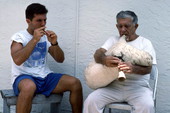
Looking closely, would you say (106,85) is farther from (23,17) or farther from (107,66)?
(23,17)

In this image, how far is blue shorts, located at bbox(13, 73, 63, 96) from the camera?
186 inches

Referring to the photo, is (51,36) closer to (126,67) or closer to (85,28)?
(85,28)

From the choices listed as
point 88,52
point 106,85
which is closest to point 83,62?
point 88,52

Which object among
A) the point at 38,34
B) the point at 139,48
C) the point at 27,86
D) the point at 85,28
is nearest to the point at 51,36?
the point at 38,34

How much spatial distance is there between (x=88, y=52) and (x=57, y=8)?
0.70m

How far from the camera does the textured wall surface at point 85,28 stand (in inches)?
199

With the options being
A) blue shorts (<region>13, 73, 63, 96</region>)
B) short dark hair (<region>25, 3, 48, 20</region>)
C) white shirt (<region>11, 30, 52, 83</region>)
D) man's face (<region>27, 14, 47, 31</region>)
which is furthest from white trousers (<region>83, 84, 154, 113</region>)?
short dark hair (<region>25, 3, 48, 20</region>)

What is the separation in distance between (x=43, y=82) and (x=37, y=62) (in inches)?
10.5

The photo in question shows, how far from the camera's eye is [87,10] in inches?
212

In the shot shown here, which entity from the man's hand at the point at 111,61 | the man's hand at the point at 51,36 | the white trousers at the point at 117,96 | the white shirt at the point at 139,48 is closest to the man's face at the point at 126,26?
the white shirt at the point at 139,48

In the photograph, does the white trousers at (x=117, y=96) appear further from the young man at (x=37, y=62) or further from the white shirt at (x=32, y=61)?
the white shirt at (x=32, y=61)

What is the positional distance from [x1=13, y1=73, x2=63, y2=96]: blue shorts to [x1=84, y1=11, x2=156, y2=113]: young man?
21.3 inches

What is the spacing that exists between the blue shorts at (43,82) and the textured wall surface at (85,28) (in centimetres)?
66

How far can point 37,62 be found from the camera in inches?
194
